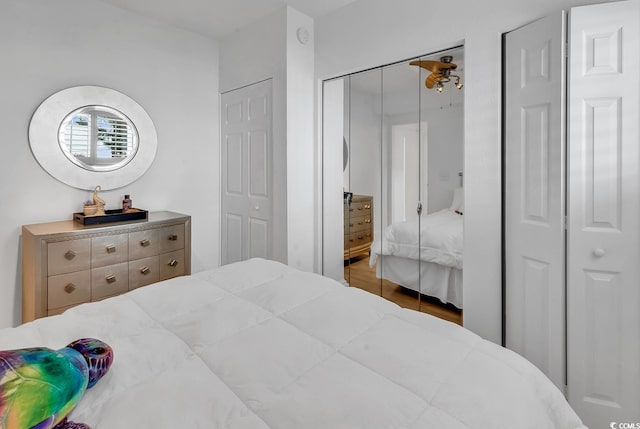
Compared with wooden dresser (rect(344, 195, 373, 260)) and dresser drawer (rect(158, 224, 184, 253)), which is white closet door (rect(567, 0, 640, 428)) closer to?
wooden dresser (rect(344, 195, 373, 260))

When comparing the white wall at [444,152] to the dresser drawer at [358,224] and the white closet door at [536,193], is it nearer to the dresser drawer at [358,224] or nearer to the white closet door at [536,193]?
the white closet door at [536,193]

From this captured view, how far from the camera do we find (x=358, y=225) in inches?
119

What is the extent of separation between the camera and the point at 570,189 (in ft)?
5.60

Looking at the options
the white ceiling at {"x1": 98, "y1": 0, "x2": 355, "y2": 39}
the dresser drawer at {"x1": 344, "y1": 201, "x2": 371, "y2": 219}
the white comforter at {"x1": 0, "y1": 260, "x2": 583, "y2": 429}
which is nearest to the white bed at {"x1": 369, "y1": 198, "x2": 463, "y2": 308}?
the dresser drawer at {"x1": 344, "y1": 201, "x2": 371, "y2": 219}

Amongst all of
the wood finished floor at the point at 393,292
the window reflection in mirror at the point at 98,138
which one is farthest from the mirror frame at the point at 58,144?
the wood finished floor at the point at 393,292

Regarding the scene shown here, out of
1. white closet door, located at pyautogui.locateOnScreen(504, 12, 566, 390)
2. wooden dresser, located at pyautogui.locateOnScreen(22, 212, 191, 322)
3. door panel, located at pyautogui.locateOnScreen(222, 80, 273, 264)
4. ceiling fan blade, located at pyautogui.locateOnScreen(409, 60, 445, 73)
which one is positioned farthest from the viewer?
door panel, located at pyautogui.locateOnScreen(222, 80, 273, 264)

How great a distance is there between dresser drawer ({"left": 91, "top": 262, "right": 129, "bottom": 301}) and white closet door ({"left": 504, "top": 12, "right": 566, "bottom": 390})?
2760 millimetres

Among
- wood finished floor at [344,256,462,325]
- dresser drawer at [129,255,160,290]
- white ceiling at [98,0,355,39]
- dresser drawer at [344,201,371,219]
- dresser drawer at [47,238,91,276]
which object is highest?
white ceiling at [98,0,355,39]

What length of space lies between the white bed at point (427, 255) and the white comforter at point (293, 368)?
115cm

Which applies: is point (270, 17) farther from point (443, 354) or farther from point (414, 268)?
point (443, 354)

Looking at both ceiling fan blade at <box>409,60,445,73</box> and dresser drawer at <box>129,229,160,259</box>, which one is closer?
ceiling fan blade at <box>409,60,445,73</box>

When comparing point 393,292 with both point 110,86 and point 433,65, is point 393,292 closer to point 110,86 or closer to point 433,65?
point 433,65

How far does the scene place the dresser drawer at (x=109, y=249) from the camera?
247 cm

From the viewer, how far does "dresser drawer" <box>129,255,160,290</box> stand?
2684mm
